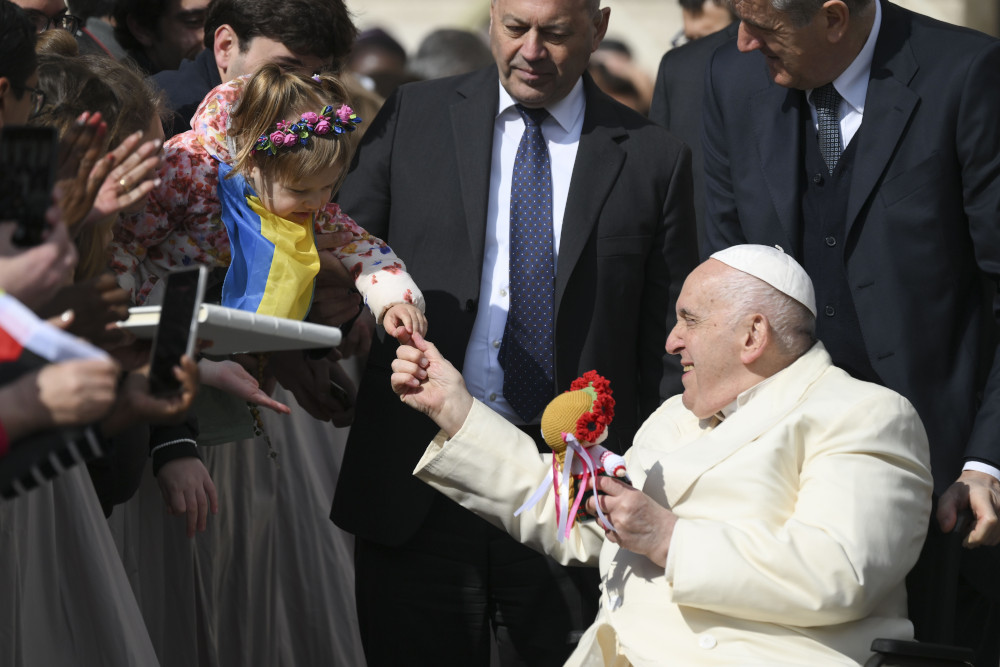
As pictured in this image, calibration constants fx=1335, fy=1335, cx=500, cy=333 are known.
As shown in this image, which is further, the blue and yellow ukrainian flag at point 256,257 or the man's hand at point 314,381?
the man's hand at point 314,381

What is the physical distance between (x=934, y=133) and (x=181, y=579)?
261 centimetres

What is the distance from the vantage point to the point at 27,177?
2.28 metres

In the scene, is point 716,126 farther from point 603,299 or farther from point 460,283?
point 460,283

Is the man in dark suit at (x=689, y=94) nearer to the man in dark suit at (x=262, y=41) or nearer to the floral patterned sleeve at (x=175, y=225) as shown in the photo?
the man in dark suit at (x=262, y=41)

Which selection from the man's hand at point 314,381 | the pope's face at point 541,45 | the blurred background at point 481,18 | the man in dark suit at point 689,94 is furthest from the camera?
the blurred background at point 481,18

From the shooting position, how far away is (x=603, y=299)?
156 inches

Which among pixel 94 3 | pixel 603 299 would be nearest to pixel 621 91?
pixel 94 3

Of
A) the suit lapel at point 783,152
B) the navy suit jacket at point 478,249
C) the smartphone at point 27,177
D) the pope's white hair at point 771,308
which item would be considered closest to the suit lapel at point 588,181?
the navy suit jacket at point 478,249

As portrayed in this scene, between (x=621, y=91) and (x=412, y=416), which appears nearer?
(x=412, y=416)

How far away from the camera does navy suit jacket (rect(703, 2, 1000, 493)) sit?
3.71 m

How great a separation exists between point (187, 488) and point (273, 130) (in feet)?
3.23

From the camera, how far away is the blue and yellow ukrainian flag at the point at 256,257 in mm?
3465

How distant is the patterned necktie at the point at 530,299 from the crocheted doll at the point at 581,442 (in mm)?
709

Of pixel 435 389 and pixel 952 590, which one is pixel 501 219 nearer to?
pixel 435 389
